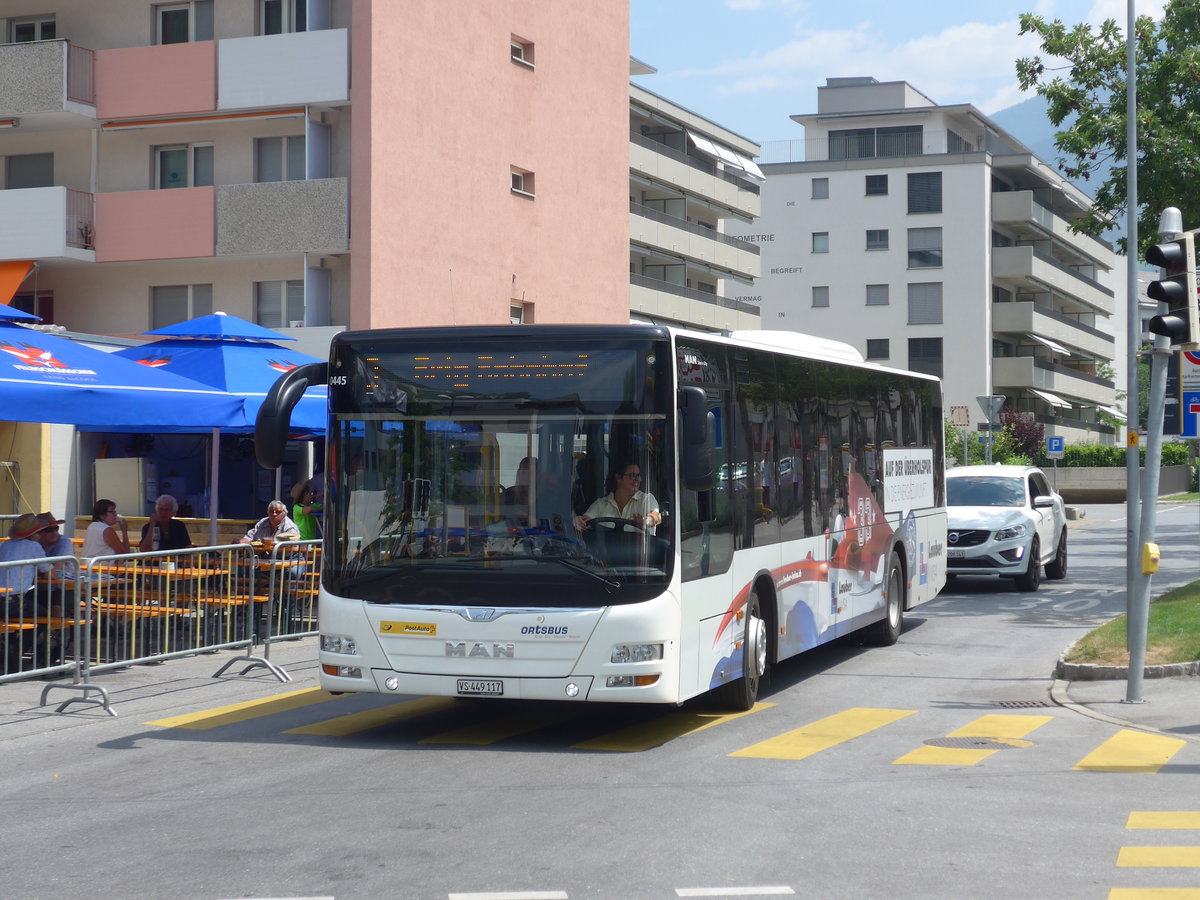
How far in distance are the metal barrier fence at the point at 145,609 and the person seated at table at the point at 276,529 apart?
2.47 ft

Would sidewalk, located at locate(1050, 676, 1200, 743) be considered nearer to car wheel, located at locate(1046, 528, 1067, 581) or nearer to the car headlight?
the car headlight

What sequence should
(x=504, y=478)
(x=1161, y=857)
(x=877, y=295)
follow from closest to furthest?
(x=1161, y=857)
(x=504, y=478)
(x=877, y=295)

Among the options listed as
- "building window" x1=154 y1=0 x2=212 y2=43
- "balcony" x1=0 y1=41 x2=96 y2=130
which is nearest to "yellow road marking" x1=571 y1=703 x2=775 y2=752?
"balcony" x1=0 y1=41 x2=96 y2=130

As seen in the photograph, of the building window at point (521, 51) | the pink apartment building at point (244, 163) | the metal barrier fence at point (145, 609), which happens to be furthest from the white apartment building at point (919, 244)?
the metal barrier fence at point (145, 609)

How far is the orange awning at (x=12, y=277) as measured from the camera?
1214 inches

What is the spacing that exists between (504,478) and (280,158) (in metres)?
22.3

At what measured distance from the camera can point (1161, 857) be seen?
7062mm

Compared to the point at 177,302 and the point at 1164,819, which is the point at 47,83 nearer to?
the point at 177,302

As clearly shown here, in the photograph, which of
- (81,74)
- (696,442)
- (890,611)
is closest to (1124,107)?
(890,611)

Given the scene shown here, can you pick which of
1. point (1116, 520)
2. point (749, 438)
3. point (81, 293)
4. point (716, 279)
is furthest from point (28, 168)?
point (716, 279)

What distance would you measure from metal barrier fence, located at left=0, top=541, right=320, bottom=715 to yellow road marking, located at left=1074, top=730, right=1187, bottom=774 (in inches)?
270

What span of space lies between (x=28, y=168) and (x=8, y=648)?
22.6 metres

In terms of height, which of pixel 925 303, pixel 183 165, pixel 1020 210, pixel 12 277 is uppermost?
pixel 1020 210

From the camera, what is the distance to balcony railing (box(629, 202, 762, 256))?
59.1 metres
